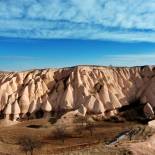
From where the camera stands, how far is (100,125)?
9050 centimetres

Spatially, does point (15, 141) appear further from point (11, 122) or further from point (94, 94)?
point (94, 94)

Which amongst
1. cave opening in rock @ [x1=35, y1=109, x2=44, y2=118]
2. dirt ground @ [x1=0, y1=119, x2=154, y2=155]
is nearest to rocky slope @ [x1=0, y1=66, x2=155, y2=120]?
cave opening in rock @ [x1=35, y1=109, x2=44, y2=118]

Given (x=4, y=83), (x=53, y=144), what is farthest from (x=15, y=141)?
(x=4, y=83)

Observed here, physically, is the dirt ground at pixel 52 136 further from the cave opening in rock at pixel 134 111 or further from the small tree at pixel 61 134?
the cave opening in rock at pixel 134 111

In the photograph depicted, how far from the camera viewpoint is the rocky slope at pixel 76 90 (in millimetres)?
104688

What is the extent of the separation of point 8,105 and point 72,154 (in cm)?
6479

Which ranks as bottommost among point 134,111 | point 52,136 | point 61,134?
point 52,136

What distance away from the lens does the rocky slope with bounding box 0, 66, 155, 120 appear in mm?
104688

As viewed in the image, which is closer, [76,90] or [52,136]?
[52,136]

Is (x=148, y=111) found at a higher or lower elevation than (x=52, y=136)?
higher

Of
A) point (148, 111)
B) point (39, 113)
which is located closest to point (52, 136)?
point (39, 113)

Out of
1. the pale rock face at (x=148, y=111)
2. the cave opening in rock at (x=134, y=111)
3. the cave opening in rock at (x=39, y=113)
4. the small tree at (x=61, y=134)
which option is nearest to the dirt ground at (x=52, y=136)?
the small tree at (x=61, y=134)

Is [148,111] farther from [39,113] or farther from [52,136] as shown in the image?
[52,136]

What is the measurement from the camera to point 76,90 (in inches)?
4286
